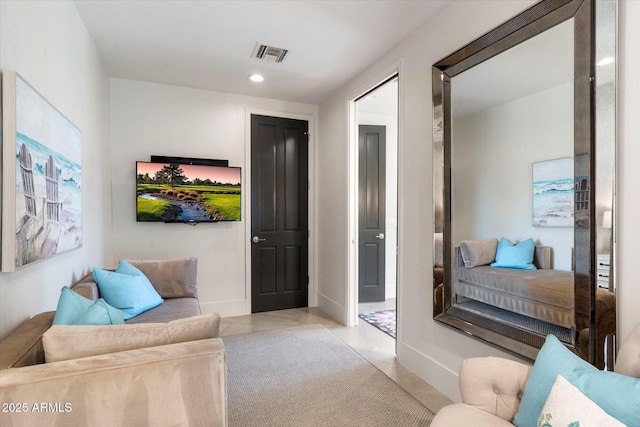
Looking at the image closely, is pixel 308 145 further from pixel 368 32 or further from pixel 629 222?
pixel 629 222

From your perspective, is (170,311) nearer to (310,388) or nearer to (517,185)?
(310,388)

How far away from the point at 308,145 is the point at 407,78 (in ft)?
6.25

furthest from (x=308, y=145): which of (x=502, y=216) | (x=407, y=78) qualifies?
(x=502, y=216)

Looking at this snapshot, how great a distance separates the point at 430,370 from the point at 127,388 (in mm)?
2039

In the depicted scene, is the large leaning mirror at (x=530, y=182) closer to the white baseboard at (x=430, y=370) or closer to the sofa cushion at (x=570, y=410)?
the white baseboard at (x=430, y=370)

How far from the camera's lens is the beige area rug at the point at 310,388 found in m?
1.97

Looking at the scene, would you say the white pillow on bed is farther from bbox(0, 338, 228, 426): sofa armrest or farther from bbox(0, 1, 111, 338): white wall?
bbox(0, 1, 111, 338): white wall

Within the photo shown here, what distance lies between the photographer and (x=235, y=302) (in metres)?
3.94

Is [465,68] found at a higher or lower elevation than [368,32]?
lower

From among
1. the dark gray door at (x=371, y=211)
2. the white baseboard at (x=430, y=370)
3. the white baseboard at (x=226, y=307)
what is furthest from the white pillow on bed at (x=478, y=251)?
the white baseboard at (x=226, y=307)

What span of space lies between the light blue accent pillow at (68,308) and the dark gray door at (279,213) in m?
2.52

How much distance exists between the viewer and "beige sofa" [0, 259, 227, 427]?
951 mm

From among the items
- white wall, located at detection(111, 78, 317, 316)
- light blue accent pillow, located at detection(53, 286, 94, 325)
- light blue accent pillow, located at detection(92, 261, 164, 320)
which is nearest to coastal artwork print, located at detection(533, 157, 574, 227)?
light blue accent pillow, located at detection(53, 286, 94, 325)

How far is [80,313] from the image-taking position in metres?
1.46
